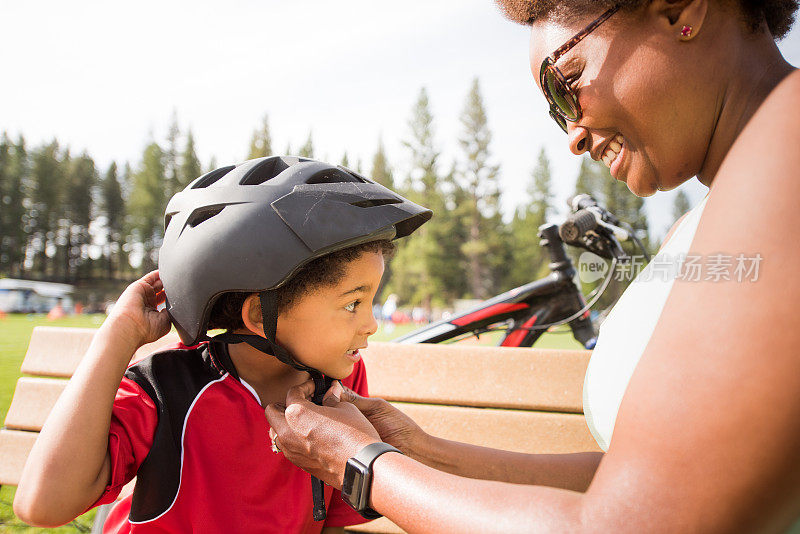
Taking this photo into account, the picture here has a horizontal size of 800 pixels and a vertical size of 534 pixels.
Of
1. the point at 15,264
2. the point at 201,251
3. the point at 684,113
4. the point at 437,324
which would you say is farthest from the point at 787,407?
the point at 15,264

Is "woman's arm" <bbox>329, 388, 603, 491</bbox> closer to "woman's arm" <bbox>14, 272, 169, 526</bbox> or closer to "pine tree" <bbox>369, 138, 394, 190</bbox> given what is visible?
"woman's arm" <bbox>14, 272, 169, 526</bbox>

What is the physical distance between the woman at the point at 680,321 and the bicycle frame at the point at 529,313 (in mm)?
2172

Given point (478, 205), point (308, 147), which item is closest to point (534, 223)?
point (478, 205)

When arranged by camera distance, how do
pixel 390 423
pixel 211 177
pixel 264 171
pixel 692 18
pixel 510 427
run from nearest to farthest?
pixel 692 18 < pixel 390 423 < pixel 264 171 < pixel 211 177 < pixel 510 427

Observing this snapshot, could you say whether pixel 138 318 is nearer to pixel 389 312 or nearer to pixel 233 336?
pixel 233 336

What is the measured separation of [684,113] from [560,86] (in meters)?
0.33

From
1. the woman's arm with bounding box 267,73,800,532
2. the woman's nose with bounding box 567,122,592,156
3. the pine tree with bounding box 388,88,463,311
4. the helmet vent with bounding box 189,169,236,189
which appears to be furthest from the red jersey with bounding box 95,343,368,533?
the pine tree with bounding box 388,88,463,311

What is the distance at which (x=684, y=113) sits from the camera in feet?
3.87

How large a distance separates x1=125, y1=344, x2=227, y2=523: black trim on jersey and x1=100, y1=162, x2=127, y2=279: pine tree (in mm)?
72222

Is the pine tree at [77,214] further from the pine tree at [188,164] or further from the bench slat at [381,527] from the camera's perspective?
the bench slat at [381,527]

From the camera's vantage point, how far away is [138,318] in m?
1.69

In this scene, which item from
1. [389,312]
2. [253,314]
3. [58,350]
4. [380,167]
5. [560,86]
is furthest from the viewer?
[380,167]

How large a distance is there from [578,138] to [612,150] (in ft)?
0.35

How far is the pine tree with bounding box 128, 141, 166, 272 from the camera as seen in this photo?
189 ft
